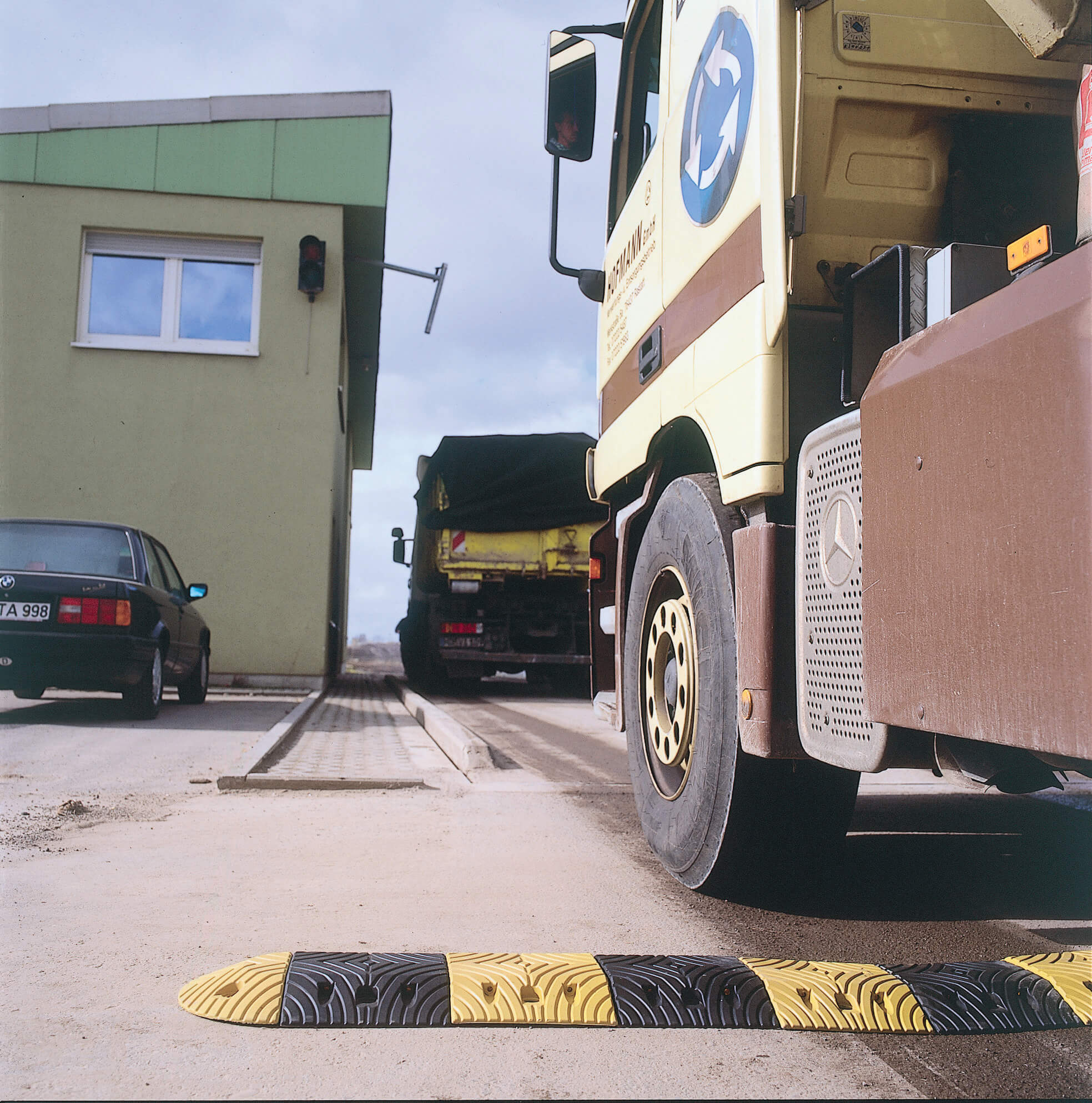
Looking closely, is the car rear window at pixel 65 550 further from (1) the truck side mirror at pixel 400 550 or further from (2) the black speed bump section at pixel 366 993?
(1) the truck side mirror at pixel 400 550

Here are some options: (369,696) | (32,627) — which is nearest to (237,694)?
(369,696)

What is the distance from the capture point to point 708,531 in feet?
8.91

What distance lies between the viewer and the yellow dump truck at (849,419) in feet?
5.08

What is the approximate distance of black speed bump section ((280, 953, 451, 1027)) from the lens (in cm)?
181

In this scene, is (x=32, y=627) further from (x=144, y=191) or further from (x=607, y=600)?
(x=144, y=191)

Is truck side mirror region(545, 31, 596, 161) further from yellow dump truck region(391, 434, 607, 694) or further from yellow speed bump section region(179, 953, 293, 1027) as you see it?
yellow dump truck region(391, 434, 607, 694)

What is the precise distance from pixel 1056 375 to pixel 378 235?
1288 cm

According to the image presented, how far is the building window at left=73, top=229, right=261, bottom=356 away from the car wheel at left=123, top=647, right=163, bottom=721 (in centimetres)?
592

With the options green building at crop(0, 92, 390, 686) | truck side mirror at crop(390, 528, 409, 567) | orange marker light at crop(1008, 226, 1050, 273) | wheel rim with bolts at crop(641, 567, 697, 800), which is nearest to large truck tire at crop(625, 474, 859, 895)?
wheel rim with bolts at crop(641, 567, 697, 800)

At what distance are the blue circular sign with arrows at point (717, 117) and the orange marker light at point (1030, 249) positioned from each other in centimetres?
113

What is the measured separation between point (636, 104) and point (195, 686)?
22.8 ft

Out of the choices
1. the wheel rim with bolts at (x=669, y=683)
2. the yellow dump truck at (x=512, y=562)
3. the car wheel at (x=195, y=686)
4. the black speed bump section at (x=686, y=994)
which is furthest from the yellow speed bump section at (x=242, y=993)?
the yellow dump truck at (x=512, y=562)

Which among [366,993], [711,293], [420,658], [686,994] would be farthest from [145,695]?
[420,658]

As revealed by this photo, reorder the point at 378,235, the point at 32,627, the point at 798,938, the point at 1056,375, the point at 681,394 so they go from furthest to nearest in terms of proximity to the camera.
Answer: the point at 378,235, the point at 32,627, the point at 681,394, the point at 798,938, the point at 1056,375
